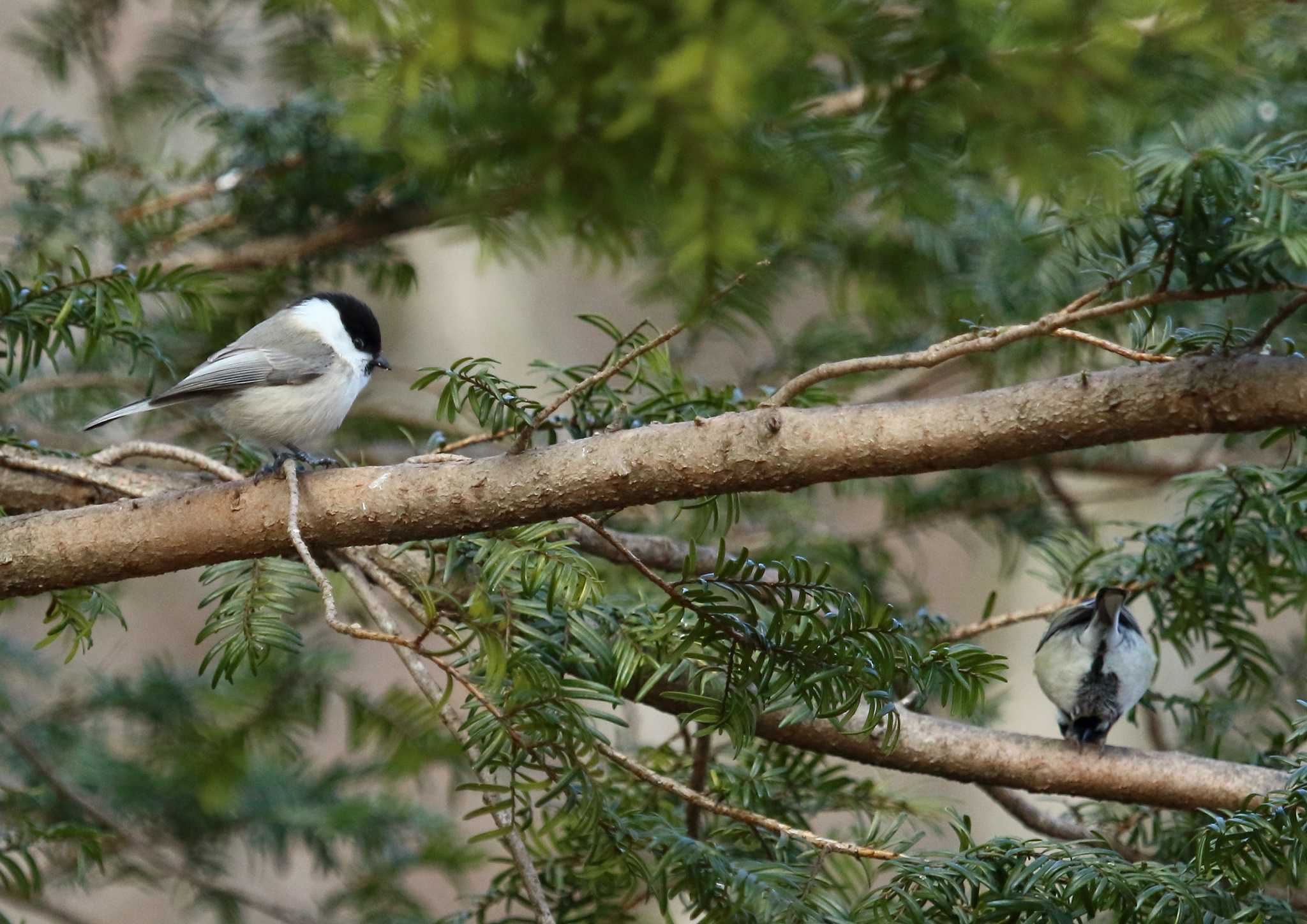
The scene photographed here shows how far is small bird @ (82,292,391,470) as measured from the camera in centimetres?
176

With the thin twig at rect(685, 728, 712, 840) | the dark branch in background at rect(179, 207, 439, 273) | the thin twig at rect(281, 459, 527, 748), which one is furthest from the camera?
the dark branch in background at rect(179, 207, 439, 273)

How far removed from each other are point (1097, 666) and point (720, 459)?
3.38ft

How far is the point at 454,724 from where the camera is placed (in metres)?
1.28

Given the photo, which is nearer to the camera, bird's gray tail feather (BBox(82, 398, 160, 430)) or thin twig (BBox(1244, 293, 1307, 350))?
thin twig (BBox(1244, 293, 1307, 350))

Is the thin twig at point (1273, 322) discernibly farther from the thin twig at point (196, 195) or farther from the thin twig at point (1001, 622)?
the thin twig at point (196, 195)

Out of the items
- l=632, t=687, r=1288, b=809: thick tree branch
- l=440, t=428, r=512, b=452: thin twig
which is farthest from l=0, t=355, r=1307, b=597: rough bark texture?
l=632, t=687, r=1288, b=809: thick tree branch

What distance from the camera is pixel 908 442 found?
1.09 metres

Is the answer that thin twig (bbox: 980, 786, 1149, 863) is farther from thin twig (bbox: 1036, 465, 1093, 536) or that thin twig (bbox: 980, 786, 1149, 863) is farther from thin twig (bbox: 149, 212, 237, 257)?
thin twig (bbox: 149, 212, 237, 257)

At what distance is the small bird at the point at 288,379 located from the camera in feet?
5.79

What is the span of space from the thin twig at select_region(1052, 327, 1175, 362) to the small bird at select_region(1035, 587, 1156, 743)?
0.68 m

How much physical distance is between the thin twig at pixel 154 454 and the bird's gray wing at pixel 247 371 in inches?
7.9

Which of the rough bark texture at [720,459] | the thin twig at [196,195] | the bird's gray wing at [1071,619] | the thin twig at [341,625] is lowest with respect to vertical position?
the thin twig at [341,625]

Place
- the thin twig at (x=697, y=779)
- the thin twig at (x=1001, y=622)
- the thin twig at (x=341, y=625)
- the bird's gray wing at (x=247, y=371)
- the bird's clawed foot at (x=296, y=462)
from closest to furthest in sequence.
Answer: the thin twig at (x=341, y=625), the bird's clawed foot at (x=296, y=462), the thin twig at (x=697, y=779), the thin twig at (x=1001, y=622), the bird's gray wing at (x=247, y=371)

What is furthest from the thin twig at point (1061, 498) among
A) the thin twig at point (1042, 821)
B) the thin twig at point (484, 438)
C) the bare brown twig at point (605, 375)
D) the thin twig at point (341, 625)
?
the thin twig at point (341, 625)
